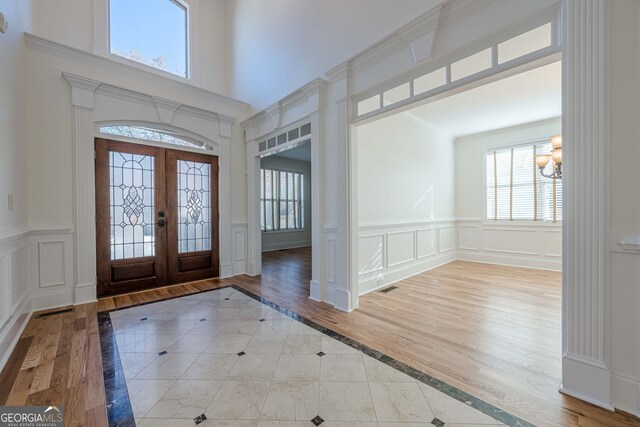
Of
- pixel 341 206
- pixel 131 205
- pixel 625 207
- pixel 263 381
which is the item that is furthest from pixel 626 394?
pixel 131 205

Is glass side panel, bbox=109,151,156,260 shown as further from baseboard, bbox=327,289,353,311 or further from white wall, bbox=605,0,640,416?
white wall, bbox=605,0,640,416

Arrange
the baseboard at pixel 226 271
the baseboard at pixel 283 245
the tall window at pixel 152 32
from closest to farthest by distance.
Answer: the tall window at pixel 152 32, the baseboard at pixel 226 271, the baseboard at pixel 283 245

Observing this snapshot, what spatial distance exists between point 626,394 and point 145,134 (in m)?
5.82

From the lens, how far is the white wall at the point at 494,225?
208 inches

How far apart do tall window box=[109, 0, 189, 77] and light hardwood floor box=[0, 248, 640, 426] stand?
3970mm

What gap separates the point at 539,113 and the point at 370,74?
13.4 ft

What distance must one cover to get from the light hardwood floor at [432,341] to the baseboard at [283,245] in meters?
4.00

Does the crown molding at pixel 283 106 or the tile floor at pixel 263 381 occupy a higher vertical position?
the crown molding at pixel 283 106

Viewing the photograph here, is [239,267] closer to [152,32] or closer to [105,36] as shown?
[105,36]

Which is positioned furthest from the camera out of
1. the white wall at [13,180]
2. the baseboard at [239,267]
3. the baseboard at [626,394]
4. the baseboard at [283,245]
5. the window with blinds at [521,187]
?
the baseboard at [283,245]

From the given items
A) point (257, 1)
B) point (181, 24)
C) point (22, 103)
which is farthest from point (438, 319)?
point (181, 24)

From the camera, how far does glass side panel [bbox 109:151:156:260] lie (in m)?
3.87

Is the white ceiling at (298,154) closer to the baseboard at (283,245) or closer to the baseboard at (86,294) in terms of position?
the baseboard at (283,245)

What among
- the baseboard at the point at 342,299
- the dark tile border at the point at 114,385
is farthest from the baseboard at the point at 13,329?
the baseboard at the point at 342,299
